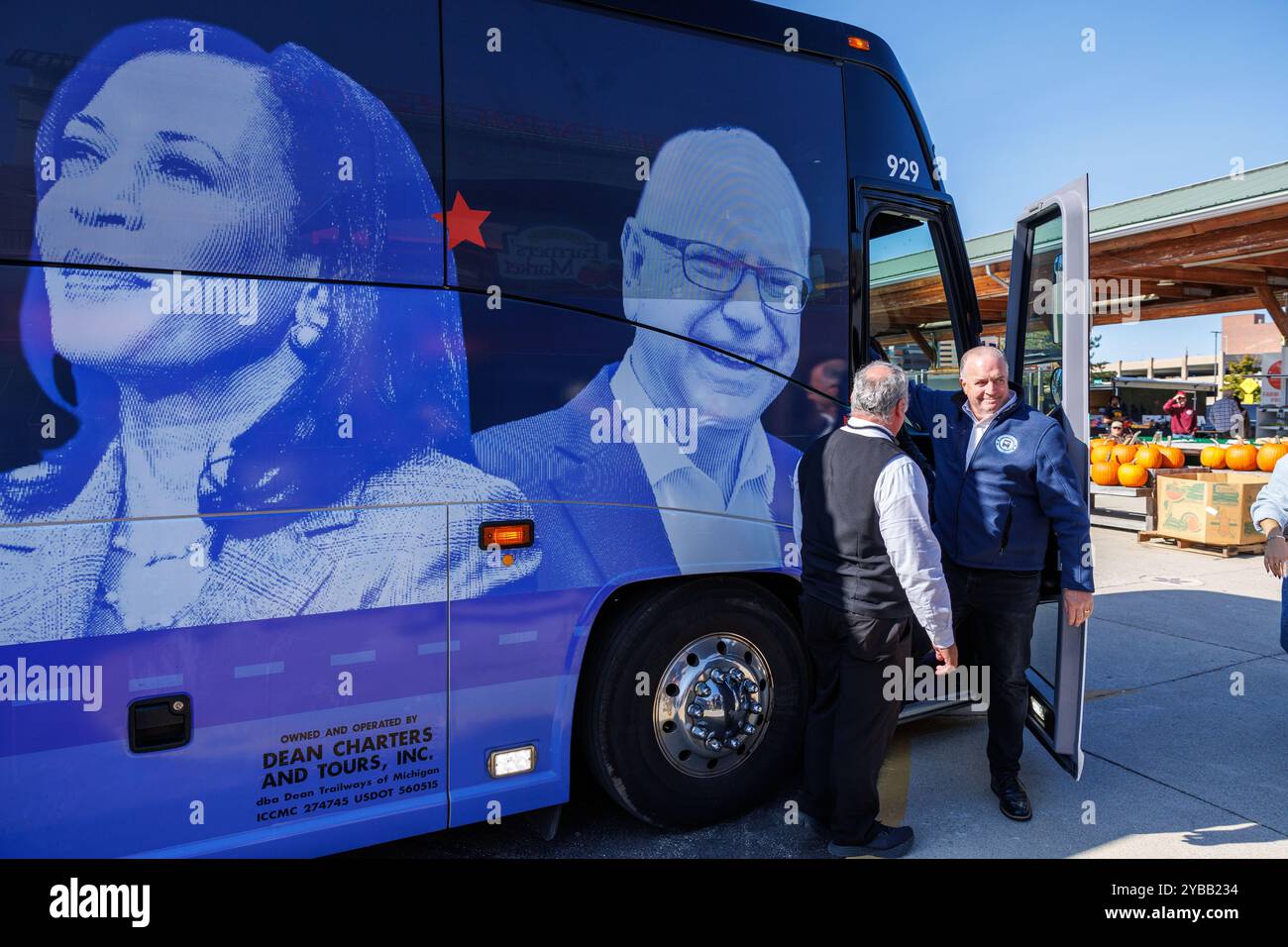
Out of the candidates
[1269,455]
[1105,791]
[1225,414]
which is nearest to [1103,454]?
[1269,455]

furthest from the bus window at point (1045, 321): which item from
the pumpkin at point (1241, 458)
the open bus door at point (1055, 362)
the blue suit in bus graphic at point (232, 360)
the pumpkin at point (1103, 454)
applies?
the pumpkin at point (1241, 458)

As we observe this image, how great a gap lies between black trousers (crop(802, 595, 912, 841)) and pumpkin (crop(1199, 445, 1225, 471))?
39.2 ft

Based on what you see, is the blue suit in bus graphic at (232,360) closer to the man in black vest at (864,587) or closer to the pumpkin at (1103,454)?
the man in black vest at (864,587)

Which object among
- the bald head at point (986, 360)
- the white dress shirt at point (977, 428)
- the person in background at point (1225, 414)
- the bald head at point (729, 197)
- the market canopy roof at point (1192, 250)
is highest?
the market canopy roof at point (1192, 250)

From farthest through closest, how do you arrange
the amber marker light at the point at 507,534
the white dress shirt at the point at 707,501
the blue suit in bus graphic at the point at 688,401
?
the white dress shirt at the point at 707,501 < the blue suit in bus graphic at the point at 688,401 < the amber marker light at the point at 507,534

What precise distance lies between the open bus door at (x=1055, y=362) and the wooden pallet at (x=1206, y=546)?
22.7ft

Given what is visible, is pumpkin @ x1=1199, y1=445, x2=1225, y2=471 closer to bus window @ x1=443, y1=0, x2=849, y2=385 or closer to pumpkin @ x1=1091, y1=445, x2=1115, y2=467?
pumpkin @ x1=1091, y1=445, x2=1115, y2=467

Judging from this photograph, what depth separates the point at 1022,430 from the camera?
148 inches

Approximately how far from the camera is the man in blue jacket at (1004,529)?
12.1 ft

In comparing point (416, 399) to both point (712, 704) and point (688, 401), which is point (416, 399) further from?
point (712, 704)

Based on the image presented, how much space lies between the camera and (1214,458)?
41.5 feet

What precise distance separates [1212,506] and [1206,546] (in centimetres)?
67

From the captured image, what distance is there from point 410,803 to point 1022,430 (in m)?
3.00
